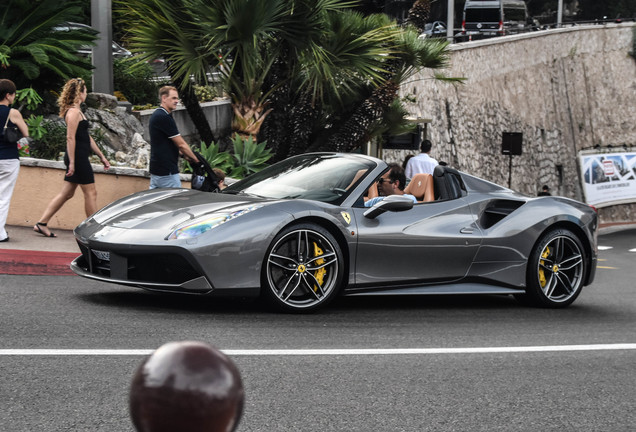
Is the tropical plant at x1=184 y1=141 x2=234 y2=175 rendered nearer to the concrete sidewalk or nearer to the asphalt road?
the concrete sidewalk

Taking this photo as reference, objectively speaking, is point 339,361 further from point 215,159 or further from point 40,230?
point 215,159

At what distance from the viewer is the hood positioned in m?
6.45

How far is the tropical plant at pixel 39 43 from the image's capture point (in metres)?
13.0

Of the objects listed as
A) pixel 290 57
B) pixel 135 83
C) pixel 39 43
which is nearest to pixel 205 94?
pixel 135 83

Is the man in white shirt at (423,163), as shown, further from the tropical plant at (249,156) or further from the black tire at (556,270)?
the black tire at (556,270)

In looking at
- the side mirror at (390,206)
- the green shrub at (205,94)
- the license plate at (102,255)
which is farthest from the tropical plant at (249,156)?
the license plate at (102,255)

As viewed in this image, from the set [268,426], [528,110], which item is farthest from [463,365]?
[528,110]

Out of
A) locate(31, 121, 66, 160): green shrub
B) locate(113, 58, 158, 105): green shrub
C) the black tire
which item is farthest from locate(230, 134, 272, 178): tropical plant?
the black tire

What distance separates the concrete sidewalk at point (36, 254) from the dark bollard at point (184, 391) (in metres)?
6.94

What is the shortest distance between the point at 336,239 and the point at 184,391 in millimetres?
5451

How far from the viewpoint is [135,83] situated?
57.5 ft

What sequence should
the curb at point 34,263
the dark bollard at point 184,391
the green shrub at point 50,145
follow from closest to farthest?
the dark bollard at point 184,391 < the curb at point 34,263 < the green shrub at point 50,145

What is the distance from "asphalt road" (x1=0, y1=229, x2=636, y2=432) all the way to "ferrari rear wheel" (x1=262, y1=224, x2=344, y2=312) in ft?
0.49

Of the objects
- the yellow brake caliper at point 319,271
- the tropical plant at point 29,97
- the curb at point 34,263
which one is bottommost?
the curb at point 34,263
